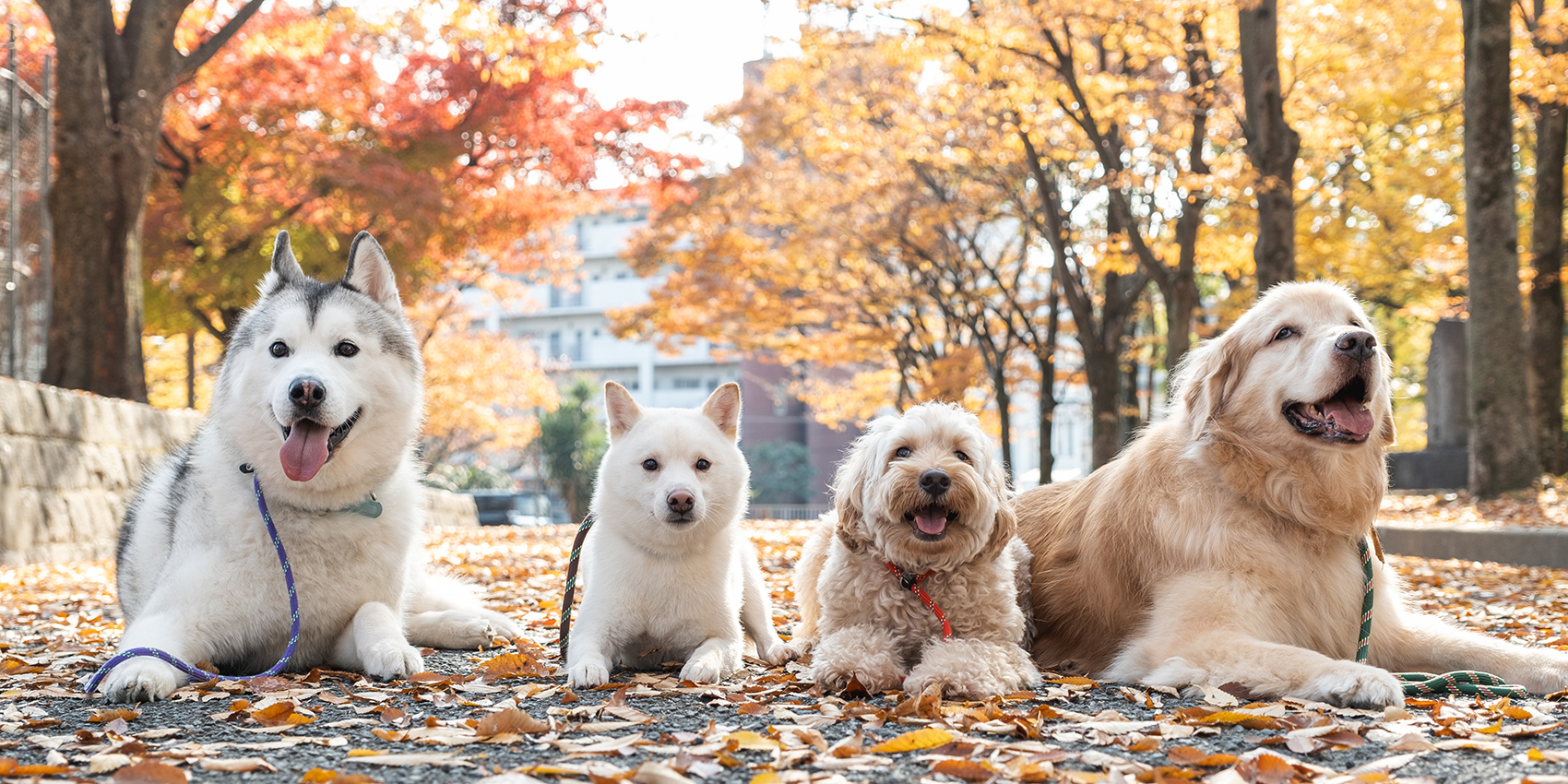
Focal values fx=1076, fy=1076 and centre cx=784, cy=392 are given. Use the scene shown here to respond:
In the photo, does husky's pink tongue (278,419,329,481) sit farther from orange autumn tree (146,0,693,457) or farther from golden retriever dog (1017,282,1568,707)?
orange autumn tree (146,0,693,457)

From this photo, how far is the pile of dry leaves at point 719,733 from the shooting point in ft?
8.58

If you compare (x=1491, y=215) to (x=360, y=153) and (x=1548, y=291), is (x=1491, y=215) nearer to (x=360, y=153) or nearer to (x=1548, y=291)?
(x=1548, y=291)

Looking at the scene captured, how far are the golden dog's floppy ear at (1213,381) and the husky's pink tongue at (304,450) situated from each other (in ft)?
10.3

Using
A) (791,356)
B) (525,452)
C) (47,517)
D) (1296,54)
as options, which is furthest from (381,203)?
(525,452)

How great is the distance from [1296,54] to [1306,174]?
4.45m

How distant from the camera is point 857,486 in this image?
392cm

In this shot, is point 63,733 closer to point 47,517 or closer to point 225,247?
point 47,517

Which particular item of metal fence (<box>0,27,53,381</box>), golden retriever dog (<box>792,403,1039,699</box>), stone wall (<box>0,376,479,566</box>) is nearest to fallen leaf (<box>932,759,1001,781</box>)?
golden retriever dog (<box>792,403,1039,699</box>)

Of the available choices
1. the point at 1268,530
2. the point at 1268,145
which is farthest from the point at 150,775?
the point at 1268,145

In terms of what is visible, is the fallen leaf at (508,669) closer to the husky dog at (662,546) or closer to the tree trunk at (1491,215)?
the husky dog at (662,546)

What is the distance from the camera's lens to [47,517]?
952 centimetres

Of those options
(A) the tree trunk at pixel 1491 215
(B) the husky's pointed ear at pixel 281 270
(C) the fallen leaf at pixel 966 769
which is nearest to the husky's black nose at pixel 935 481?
(C) the fallen leaf at pixel 966 769

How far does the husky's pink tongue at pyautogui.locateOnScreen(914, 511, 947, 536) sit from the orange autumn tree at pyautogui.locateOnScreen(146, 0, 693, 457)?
11163 millimetres

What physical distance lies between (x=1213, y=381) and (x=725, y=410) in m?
1.86
